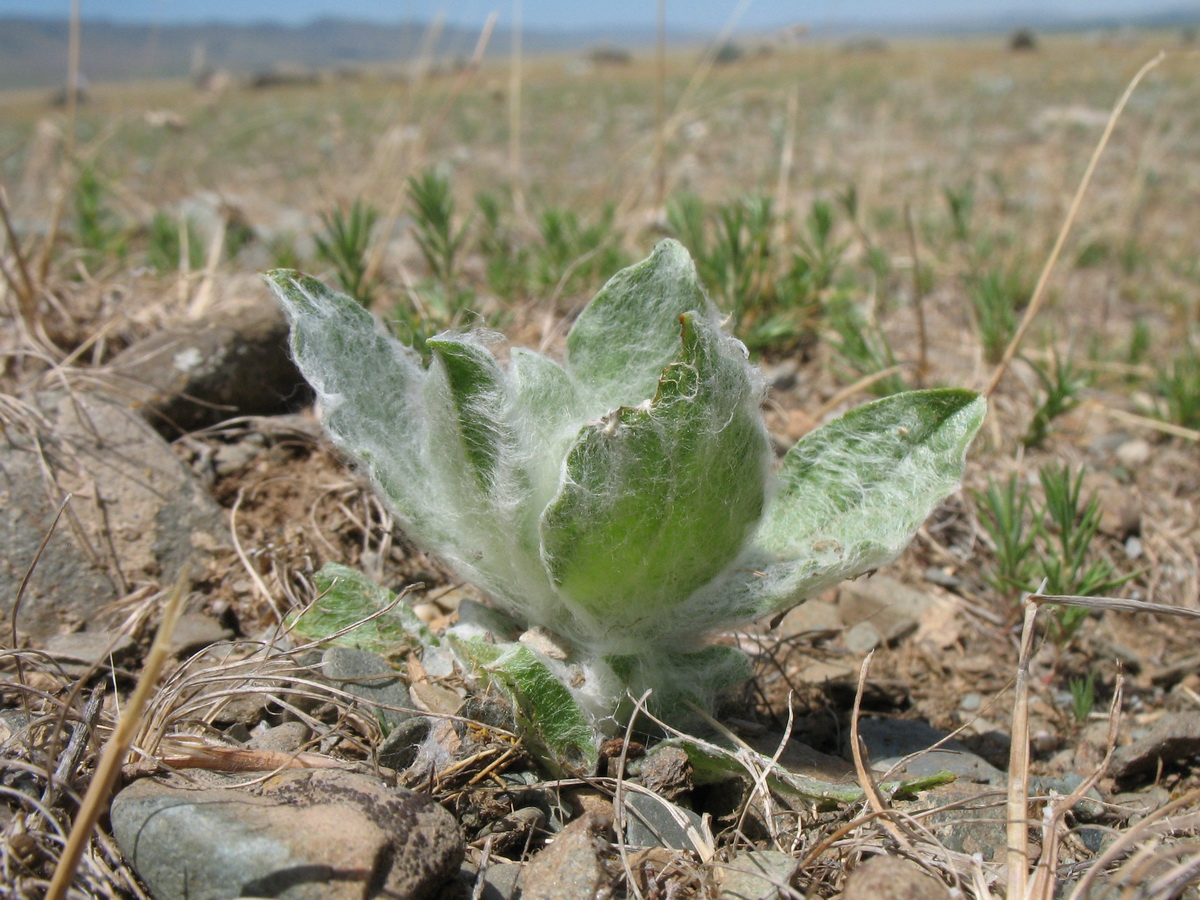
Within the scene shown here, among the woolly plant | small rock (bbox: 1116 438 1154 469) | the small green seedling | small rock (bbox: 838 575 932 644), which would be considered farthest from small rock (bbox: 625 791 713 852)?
small rock (bbox: 1116 438 1154 469)

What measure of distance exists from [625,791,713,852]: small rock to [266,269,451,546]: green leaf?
2.01 ft

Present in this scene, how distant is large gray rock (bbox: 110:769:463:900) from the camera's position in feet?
3.84

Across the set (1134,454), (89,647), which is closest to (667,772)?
(89,647)

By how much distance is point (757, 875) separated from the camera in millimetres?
1294

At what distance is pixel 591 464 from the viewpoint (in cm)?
141

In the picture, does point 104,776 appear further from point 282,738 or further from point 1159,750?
point 1159,750

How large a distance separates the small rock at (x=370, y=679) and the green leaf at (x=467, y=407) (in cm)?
45

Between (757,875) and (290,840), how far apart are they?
27.2 inches

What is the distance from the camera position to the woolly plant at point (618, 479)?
144 centimetres

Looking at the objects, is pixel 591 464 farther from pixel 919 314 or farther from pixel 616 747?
pixel 919 314

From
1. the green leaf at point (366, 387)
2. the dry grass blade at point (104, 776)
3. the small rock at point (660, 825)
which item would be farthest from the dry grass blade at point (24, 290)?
the small rock at point (660, 825)

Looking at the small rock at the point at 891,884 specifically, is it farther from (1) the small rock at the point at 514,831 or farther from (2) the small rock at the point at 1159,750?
(2) the small rock at the point at 1159,750

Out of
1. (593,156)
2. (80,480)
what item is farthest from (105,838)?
(593,156)

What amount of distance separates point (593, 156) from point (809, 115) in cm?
441
